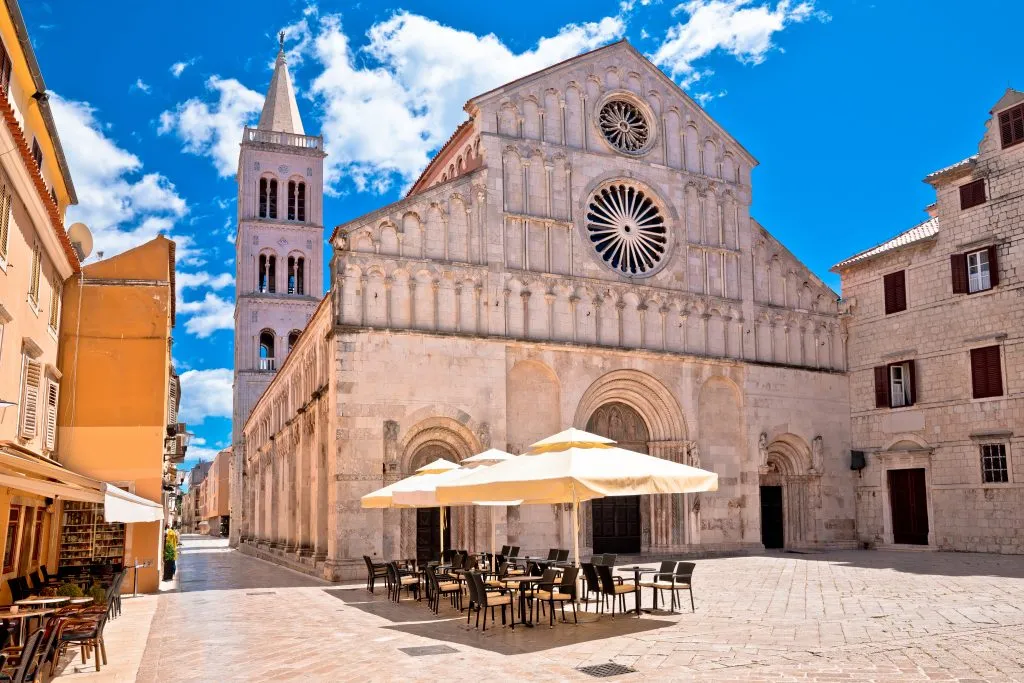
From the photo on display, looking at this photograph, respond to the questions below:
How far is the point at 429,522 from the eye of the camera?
2578cm

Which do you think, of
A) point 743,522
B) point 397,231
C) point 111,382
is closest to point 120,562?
point 111,382

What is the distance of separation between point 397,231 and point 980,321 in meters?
18.8

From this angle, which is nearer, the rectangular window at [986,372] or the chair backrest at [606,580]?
the chair backrest at [606,580]

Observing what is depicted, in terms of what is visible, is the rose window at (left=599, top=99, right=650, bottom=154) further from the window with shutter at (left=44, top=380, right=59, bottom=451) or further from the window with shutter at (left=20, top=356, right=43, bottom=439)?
the window with shutter at (left=20, top=356, right=43, bottom=439)

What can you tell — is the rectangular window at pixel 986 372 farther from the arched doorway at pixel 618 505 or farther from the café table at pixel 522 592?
the café table at pixel 522 592

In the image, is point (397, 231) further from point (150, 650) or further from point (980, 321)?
point (980, 321)

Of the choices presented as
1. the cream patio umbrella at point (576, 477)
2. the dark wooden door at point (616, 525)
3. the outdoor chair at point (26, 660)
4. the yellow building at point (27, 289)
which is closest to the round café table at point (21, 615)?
the yellow building at point (27, 289)

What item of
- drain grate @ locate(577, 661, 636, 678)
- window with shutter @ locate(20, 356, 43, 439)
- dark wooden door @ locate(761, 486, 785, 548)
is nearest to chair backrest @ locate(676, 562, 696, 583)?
drain grate @ locate(577, 661, 636, 678)

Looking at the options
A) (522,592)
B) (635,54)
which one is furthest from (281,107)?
(522,592)

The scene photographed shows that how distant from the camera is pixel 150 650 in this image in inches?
508

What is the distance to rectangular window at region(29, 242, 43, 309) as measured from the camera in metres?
16.8

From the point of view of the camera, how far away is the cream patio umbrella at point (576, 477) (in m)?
13.1

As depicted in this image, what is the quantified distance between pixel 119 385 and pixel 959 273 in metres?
25.6

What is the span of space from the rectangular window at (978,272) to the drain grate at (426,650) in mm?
23441
